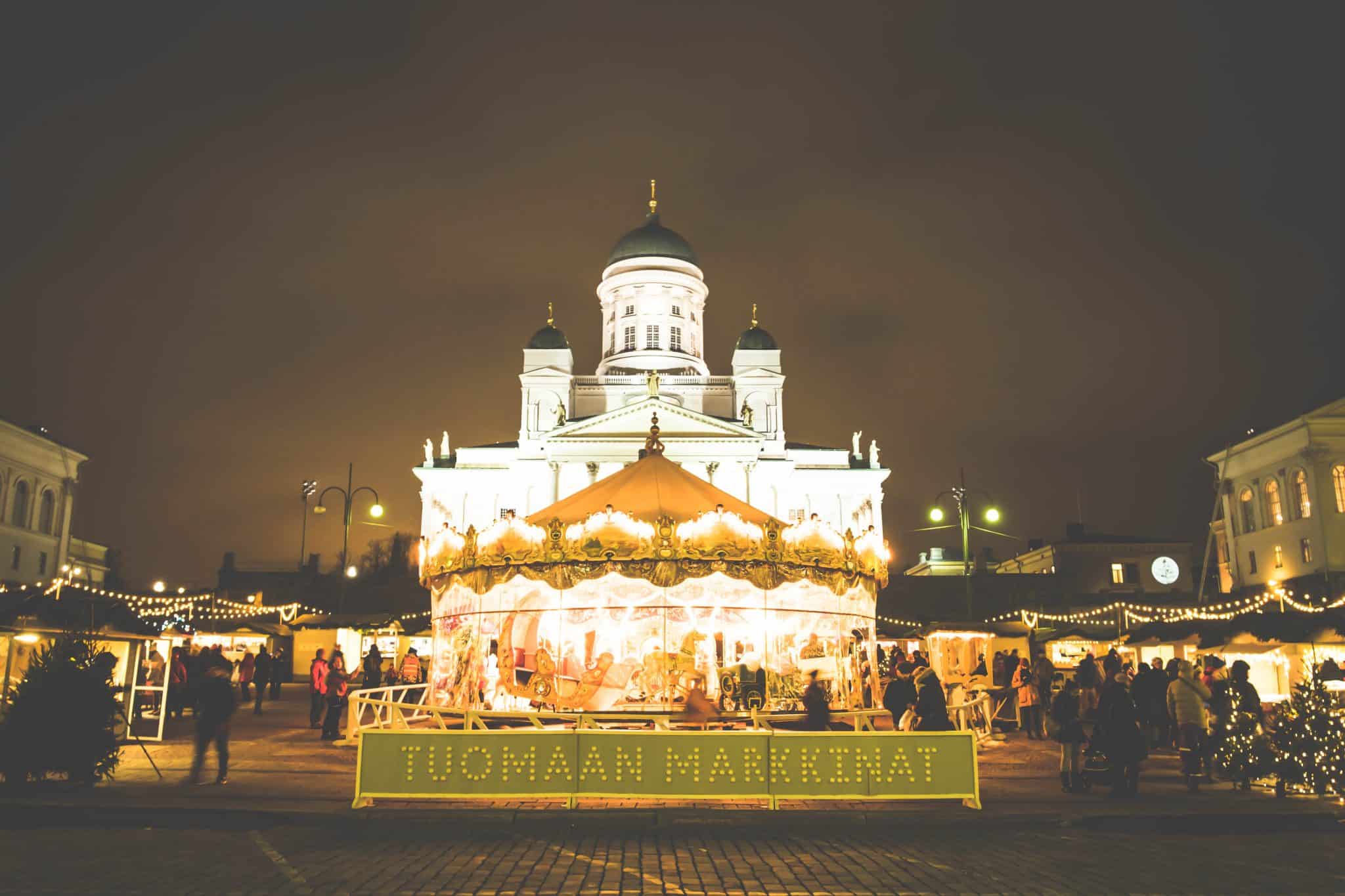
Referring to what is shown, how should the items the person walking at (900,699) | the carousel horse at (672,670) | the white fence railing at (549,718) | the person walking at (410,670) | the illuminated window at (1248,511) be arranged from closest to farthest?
the white fence railing at (549,718) < the person walking at (900,699) < the carousel horse at (672,670) < the person walking at (410,670) < the illuminated window at (1248,511)

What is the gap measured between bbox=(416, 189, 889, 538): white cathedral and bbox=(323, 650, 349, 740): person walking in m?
43.8

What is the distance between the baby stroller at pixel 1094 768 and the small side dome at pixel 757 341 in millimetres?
61646

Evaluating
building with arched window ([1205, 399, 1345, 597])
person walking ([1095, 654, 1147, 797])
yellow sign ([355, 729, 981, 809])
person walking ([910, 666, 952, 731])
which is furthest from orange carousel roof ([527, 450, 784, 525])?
building with arched window ([1205, 399, 1345, 597])

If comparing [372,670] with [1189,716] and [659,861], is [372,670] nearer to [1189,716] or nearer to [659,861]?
[659,861]

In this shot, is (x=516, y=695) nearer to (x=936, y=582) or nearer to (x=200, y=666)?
(x=200, y=666)

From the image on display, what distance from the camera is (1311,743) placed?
13344 mm

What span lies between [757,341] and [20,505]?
1843 inches

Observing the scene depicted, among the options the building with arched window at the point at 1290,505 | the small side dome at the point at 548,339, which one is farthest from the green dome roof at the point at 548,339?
the building with arched window at the point at 1290,505

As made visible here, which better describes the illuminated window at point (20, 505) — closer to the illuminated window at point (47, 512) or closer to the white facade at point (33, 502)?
the white facade at point (33, 502)

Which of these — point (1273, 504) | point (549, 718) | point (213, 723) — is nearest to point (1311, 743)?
point (549, 718)

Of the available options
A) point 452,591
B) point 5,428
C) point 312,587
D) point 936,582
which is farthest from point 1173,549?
point 5,428

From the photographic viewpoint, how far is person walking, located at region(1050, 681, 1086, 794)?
45.1 ft

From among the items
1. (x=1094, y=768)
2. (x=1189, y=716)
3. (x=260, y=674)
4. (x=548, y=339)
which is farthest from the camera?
(x=548, y=339)

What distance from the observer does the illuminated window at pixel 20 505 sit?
6041cm
